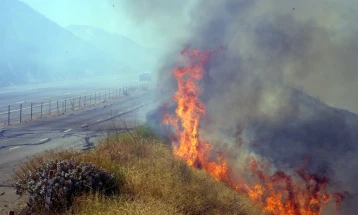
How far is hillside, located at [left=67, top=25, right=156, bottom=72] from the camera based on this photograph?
160 metres

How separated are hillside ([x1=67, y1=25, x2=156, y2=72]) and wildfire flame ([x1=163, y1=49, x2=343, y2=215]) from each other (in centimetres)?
13495

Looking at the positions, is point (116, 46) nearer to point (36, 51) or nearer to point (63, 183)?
point (36, 51)

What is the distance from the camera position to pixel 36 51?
85.6 m

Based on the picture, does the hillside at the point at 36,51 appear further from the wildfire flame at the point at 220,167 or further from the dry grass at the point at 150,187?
the dry grass at the point at 150,187

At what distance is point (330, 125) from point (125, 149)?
9311 mm

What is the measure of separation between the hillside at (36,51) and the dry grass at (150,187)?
180 ft

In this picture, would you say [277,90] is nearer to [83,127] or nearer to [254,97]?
[254,97]

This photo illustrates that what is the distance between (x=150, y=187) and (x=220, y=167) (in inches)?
266

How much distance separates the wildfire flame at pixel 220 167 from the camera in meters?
13.4

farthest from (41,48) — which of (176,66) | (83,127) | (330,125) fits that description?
(330,125)

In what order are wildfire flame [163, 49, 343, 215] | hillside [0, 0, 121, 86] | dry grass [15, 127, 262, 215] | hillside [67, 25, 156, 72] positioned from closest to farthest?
1. dry grass [15, 127, 262, 215]
2. wildfire flame [163, 49, 343, 215]
3. hillside [0, 0, 121, 86]
4. hillside [67, 25, 156, 72]

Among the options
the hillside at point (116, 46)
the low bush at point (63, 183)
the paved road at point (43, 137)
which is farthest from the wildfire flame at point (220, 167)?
the hillside at point (116, 46)

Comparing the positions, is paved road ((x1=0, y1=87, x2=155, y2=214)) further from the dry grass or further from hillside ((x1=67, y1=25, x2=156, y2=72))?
hillside ((x1=67, y1=25, x2=156, y2=72))

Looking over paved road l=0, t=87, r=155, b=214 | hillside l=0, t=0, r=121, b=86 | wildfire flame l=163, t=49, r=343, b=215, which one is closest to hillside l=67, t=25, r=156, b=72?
hillside l=0, t=0, r=121, b=86
